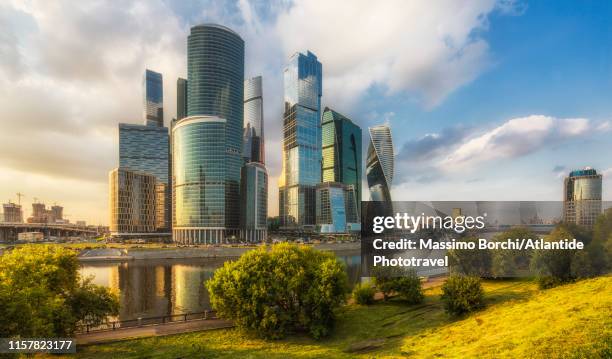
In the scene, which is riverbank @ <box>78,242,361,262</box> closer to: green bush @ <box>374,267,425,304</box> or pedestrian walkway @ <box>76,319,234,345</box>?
green bush @ <box>374,267,425,304</box>

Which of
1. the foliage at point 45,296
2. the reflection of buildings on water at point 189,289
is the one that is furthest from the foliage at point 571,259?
the foliage at point 45,296

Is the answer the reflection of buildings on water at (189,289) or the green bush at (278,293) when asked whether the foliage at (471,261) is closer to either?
the green bush at (278,293)

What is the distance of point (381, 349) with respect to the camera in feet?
95.1

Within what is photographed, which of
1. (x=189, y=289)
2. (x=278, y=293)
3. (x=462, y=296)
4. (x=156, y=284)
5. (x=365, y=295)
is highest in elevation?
(x=278, y=293)

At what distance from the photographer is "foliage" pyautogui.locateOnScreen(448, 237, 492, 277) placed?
52.8 meters

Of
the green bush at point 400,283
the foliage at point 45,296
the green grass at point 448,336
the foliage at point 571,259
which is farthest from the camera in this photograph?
the green bush at point 400,283

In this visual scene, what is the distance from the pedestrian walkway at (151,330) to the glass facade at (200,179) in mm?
157798

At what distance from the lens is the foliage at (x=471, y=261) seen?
52.8 m

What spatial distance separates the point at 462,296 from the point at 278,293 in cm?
2067

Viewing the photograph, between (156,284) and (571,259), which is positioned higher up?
(571,259)

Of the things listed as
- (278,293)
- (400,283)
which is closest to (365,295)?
(400,283)

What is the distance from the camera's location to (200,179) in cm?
19162

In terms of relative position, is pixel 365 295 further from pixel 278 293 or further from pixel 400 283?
pixel 278 293

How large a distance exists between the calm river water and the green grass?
1765 cm
